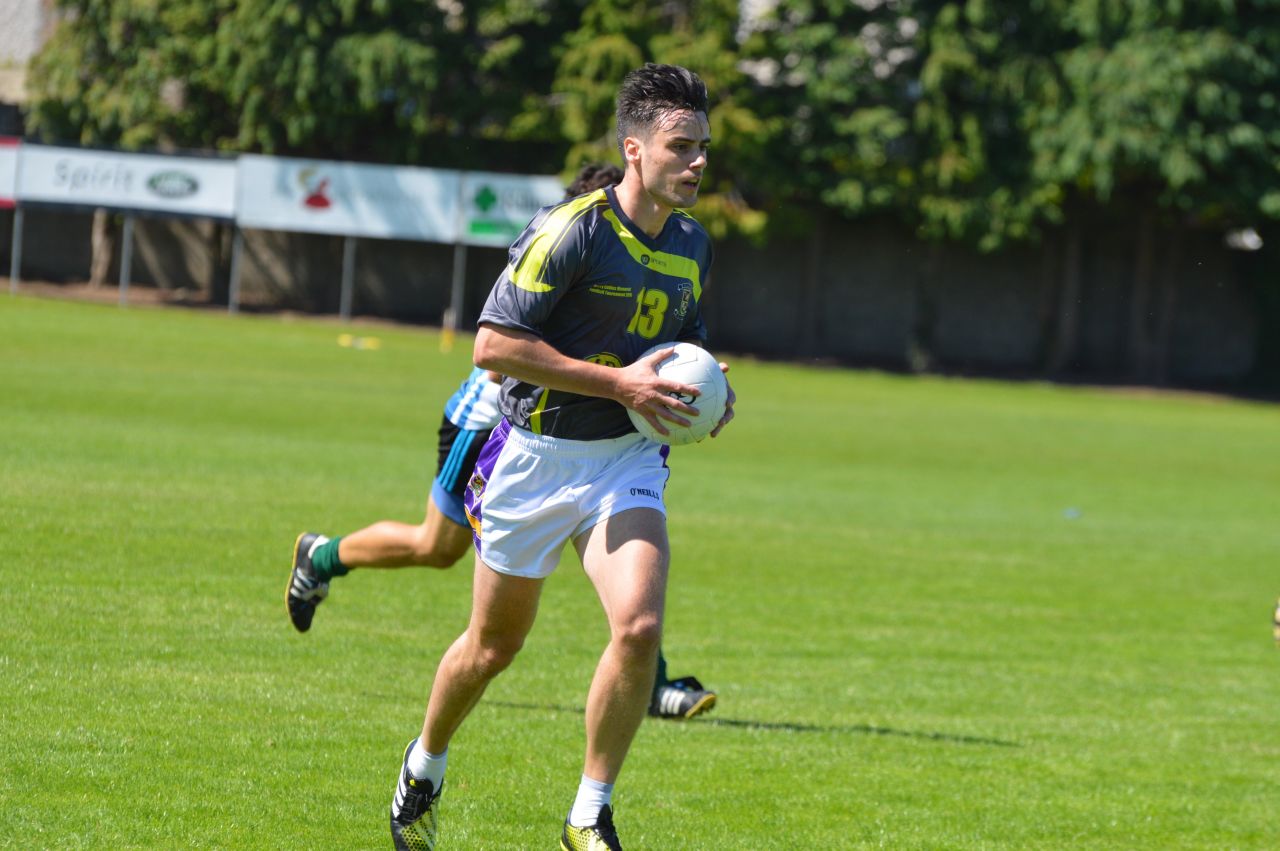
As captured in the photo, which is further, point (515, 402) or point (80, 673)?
point (80, 673)

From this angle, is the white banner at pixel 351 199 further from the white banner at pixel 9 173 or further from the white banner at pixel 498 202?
the white banner at pixel 9 173

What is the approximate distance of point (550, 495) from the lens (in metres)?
5.25

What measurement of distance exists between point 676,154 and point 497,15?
125ft

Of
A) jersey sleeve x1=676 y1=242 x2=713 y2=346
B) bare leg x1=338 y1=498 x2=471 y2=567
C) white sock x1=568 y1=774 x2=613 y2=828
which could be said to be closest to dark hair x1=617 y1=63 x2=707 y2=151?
jersey sleeve x1=676 y1=242 x2=713 y2=346

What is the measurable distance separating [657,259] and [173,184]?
108ft

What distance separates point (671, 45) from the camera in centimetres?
3897

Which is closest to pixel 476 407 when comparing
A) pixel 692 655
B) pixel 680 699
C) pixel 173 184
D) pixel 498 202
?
pixel 680 699

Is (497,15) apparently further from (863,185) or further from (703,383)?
(703,383)

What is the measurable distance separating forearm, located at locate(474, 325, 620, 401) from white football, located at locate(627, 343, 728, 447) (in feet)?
0.62

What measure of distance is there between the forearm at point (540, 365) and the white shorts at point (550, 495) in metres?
0.27

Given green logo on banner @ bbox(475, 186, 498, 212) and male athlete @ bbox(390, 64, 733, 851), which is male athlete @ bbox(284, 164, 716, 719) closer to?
male athlete @ bbox(390, 64, 733, 851)

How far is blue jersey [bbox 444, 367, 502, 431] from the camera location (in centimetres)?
764

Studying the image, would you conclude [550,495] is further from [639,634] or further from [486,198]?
[486,198]

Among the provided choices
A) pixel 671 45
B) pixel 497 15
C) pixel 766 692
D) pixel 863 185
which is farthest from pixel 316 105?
pixel 766 692
